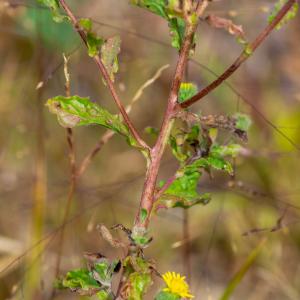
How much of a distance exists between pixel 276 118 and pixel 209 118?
1.83 m

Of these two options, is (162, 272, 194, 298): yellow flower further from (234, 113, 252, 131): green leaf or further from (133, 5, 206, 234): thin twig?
(234, 113, 252, 131): green leaf

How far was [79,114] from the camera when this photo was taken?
107cm

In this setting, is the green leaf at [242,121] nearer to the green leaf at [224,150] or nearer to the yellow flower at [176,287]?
the green leaf at [224,150]

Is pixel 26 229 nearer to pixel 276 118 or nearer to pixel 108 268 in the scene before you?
pixel 276 118

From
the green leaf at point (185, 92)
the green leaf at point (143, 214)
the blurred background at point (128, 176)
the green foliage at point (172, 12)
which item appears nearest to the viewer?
the green foliage at point (172, 12)

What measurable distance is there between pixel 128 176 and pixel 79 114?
1.53 m

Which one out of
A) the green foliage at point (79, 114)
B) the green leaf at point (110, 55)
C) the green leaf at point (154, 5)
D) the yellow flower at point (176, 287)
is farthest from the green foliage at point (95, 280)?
the green leaf at point (154, 5)

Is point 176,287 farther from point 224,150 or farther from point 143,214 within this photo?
point 224,150

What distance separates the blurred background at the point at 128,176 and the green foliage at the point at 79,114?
3.09 feet

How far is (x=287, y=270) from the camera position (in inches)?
91.7

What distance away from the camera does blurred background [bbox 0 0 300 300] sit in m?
2.23

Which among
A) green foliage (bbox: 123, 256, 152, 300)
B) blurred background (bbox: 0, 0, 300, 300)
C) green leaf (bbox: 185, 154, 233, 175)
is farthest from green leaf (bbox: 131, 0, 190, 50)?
blurred background (bbox: 0, 0, 300, 300)

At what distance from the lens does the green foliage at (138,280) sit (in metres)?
1.01

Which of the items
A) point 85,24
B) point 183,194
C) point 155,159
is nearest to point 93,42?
point 85,24
